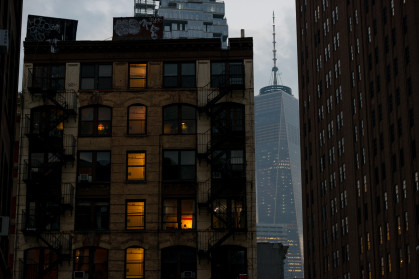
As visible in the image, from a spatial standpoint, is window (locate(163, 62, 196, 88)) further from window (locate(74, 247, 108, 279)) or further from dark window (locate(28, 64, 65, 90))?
window (locate(74, 247, 108, 279))

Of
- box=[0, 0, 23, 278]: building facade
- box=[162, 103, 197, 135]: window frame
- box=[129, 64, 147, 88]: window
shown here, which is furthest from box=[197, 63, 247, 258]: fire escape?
box=[0, 0, 23, 278]: building facade

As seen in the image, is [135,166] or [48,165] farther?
[135,166]

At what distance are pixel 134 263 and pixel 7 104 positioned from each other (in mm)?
15407

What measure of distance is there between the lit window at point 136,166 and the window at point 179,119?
92.5 inches

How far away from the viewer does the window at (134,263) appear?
44.6 meters

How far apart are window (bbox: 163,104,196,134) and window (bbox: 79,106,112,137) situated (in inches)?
148

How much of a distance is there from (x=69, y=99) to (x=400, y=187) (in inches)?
2278

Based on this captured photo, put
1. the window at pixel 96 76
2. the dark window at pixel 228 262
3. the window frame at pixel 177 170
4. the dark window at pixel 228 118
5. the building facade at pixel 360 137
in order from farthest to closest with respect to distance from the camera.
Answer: the building facade at pixel 360 137, the window at pixel 96 76, the dark window at pixel 228 118, the window frame at pixel 177 170, the dark window at pixel 228 262

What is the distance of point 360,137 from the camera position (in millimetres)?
109562

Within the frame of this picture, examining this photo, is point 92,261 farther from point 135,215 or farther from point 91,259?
point 135,215

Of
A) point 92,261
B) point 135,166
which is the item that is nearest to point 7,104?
point 135,166

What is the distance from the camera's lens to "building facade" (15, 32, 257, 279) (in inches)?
1764

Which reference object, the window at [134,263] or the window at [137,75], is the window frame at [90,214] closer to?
the window at [134,263]

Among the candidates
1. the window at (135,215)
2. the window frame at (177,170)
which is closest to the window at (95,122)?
the window frame at (177,170)
